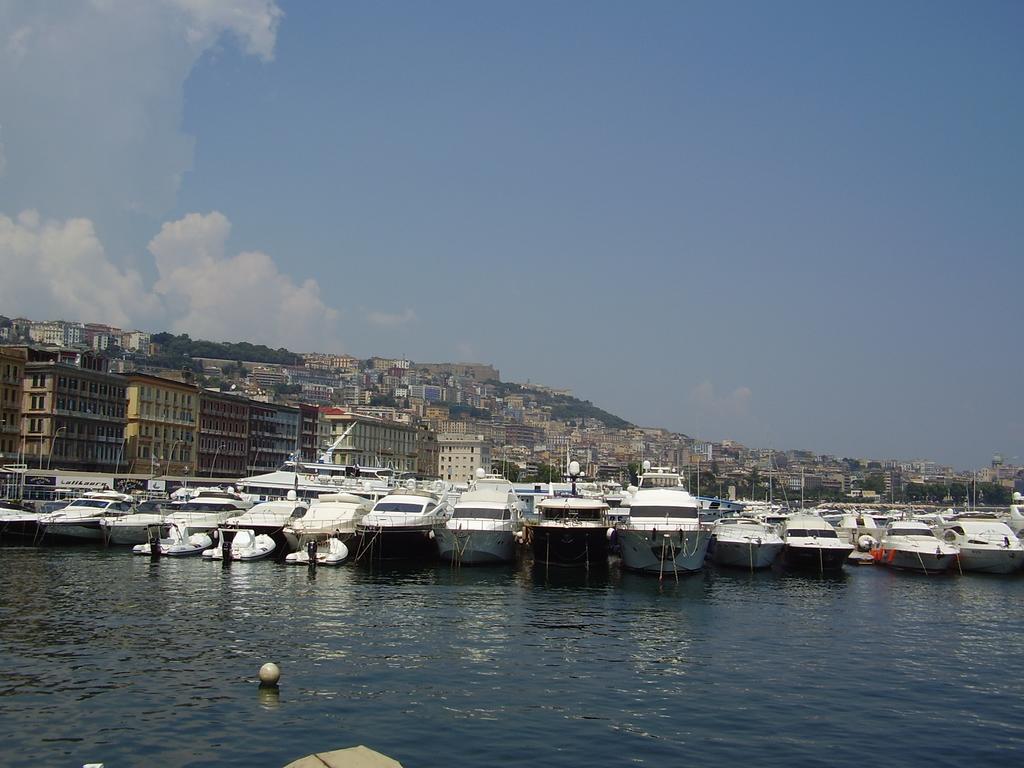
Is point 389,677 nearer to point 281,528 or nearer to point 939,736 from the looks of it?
point 939,736

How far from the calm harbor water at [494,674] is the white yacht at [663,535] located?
5103 mm

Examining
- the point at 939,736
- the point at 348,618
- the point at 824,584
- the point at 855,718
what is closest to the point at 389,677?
the point at 348,618

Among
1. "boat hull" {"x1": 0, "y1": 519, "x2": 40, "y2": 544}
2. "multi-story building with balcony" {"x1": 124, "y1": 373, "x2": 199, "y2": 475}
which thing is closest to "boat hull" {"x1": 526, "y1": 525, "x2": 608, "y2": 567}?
"boat hull" {"x1": 0, "y1": 519, "x2": 40, "y2": 544}

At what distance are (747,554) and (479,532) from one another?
16.3m

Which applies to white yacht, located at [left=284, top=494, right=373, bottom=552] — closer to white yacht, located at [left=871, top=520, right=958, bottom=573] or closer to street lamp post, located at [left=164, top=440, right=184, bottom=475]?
white yacht, located at [left=871, top=520, right=958, bottom=573]

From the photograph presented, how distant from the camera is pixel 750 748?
20375 mm

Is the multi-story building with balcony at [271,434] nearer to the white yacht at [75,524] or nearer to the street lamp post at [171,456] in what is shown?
the street lamp post at [171,456]

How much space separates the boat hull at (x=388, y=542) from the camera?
5388cm

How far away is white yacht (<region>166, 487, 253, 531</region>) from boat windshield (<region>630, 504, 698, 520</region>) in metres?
26.8

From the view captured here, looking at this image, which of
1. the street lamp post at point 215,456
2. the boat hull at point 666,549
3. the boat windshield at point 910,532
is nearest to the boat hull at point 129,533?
the boat hull at point 666,549

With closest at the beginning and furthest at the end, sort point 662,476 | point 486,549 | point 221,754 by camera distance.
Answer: point 221,754 < point 486,549 < point 662,476

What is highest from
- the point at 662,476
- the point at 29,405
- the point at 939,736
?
the point at 29,405

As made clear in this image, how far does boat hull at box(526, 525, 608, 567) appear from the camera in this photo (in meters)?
53.3

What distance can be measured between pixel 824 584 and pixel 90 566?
127 feet
